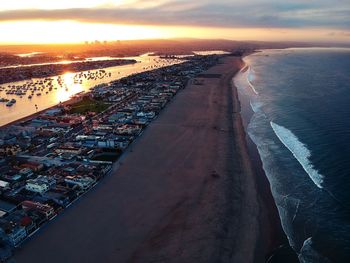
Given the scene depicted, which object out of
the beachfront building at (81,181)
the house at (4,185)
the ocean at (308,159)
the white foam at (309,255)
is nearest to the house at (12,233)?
the beachfront building at (81,181)

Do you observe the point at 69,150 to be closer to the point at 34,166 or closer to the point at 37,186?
the point at 34,166

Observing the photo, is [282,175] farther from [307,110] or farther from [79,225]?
[307,110]

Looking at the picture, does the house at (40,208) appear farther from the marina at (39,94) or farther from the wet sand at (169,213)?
the marina at (39,94)

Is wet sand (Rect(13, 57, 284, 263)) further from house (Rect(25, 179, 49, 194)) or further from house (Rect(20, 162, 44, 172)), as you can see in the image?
house (Rect(20, 162, 44, 172))

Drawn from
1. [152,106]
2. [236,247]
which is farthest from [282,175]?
[152,106]

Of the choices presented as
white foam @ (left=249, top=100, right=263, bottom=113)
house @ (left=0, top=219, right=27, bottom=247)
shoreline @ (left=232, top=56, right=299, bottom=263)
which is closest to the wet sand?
shoreline @ (left=232, top=56, right=299, bottom=263)

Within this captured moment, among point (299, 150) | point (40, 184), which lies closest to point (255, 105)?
point (299, 150)
